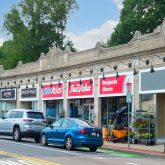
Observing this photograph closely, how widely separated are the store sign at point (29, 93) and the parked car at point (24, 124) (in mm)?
11429

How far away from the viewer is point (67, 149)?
72.0 ft

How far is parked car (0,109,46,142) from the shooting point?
2700cm

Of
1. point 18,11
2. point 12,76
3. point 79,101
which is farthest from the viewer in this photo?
point 18,11

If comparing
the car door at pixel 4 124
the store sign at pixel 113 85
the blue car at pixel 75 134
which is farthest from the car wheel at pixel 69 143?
the car door at pixel 4 124

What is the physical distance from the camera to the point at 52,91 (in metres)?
37.0

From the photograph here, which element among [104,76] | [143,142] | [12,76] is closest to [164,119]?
[143,142]

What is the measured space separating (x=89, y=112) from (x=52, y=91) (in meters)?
5.35

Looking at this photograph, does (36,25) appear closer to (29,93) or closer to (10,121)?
(29,93)

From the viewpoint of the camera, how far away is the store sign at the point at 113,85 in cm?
2806

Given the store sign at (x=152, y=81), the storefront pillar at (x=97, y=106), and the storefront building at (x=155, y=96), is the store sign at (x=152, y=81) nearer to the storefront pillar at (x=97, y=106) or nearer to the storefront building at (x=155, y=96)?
the storefront building at (x=155, y=96)

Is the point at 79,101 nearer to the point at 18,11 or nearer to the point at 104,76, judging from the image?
the point at 104,76

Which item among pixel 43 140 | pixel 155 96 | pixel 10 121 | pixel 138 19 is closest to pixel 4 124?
pixel 10 121

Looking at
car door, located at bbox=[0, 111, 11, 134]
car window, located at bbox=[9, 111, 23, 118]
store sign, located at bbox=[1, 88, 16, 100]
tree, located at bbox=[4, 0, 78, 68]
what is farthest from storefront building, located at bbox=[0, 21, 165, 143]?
tree, located at bbox=[4, 0, 78, 68]

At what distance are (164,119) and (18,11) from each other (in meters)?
36.3
